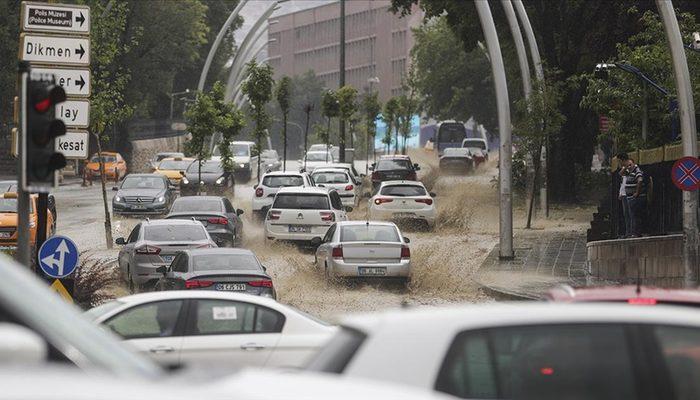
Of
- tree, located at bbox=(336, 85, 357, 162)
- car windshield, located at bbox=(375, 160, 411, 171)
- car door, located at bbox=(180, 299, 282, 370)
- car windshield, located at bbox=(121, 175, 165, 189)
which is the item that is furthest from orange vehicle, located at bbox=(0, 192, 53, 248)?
tree, located at bbox=(336, 85, 357, 162)

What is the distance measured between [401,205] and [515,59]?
13.4 metres

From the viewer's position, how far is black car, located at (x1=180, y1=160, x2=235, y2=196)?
188 feet

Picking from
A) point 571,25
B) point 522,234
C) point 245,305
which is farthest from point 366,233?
point 571,25

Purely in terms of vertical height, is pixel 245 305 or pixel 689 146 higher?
pixel 689 146

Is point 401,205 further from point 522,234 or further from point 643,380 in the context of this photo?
point 643,380

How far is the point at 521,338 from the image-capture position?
638 centimetres

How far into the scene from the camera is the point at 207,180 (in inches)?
2283

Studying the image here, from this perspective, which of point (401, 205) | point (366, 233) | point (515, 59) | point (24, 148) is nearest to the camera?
point (24, 148)

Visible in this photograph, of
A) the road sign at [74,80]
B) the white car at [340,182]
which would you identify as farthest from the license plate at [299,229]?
the road sign at [74,80]

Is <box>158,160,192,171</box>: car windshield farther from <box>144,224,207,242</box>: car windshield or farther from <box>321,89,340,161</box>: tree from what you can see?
<box>144,224,207,242</box>: car windshield

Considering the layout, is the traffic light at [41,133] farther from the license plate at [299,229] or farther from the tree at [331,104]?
the tree at [331,104]

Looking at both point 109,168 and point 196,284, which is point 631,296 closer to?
point 196,284

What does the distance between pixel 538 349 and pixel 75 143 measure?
16034mm

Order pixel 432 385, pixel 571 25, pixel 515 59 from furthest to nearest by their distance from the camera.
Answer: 1. pixel 515 59
2. pixel 571 25
3. pixel 432 385
